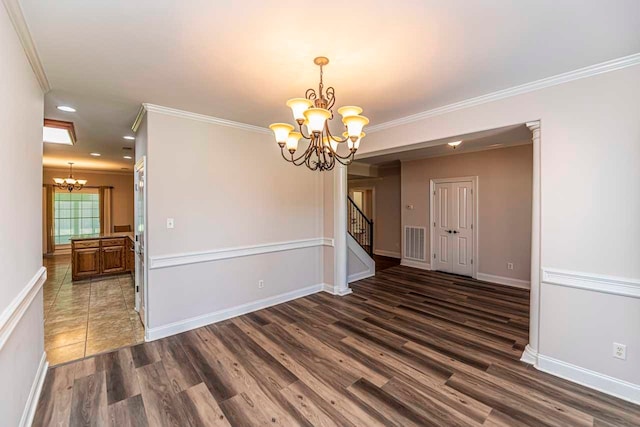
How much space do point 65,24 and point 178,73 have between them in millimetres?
721

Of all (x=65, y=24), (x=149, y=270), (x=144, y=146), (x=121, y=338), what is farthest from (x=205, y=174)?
(x=121, y=338)

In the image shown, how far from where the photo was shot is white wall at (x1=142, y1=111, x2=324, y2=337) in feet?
10.3

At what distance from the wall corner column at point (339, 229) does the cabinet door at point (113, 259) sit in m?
4.64

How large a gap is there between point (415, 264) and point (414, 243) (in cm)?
50

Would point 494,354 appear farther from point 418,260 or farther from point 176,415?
point 418,260

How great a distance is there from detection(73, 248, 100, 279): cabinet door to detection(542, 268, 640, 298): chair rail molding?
7.30 metres

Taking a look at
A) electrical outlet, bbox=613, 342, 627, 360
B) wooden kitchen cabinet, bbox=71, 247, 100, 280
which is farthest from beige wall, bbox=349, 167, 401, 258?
wooden kitchen cabinet, bbox=71, 247, 100, 280

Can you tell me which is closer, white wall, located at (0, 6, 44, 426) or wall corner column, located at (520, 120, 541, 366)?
white wall, located at (0, 6, 44, 426)

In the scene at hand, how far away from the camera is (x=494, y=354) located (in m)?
2.74

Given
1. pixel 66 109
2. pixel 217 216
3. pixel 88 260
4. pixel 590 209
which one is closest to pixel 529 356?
pixel 590 209

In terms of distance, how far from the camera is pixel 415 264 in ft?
21.4

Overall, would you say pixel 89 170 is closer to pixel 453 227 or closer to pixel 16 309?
pixel 16 309

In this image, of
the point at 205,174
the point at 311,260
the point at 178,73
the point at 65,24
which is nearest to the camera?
the point at 65,24

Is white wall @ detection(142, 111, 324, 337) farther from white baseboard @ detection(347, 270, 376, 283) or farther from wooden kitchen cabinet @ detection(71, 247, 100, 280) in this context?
wooden kitchen cabinet @ detection(71, 247, 100, 280)
